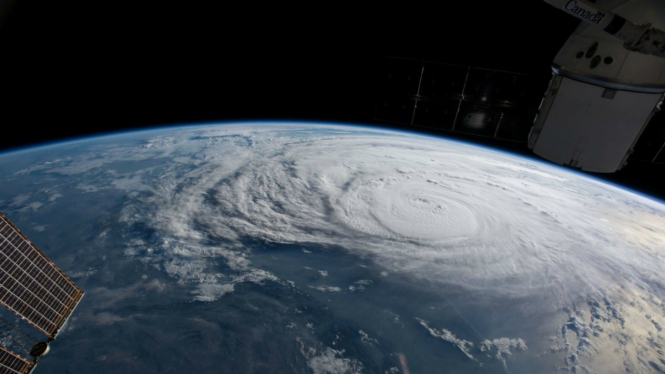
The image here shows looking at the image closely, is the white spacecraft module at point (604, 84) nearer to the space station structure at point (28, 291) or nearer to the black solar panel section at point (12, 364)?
the space station structure at point (28, 291)

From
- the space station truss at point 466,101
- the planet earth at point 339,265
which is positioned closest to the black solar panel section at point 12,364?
the planet earth at point 339,265

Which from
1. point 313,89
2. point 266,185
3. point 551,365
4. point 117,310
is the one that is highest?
point 313,89

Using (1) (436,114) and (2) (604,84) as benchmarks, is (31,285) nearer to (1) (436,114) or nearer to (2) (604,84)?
(2) (604,84)

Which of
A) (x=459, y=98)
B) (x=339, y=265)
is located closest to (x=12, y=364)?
(x=339, y=265)

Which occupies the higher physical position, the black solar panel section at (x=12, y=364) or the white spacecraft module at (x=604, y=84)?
the white spacecraft module at (x=604, y=84)

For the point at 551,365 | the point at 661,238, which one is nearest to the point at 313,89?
the point at 551,365

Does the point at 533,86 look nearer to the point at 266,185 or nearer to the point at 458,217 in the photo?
the point at 458,217
